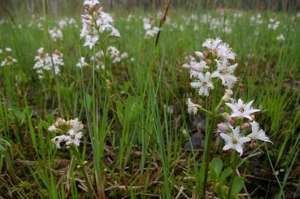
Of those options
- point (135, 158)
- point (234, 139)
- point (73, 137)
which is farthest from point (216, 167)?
point (73, 137)

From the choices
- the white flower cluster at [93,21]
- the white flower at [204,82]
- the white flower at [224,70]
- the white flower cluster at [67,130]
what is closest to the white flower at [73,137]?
the white flower cluster at [67,130]

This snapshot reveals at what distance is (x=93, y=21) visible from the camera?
7.48ft

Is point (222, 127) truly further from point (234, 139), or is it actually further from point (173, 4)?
point (173, 4)

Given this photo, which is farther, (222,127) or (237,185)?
(237,185)

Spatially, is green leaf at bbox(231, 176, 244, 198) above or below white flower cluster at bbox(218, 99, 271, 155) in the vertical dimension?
below

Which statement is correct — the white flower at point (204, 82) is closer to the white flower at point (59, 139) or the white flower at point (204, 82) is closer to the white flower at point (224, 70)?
the white flower at point (224, 70)

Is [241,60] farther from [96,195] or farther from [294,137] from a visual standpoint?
[96,195]

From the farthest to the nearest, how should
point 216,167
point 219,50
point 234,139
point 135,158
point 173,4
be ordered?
point 173,4
point 135,158
point 216,167
point 219,50
point 234,139

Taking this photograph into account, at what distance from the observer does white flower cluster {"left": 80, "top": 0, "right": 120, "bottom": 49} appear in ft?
7.31

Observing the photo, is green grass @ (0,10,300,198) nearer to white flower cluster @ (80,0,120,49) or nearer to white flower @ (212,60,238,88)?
white flower @ (212,60,238,88)

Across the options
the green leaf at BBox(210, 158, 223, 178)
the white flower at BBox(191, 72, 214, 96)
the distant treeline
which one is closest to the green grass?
the green leaf at BBox(210, 158, 223, 178)

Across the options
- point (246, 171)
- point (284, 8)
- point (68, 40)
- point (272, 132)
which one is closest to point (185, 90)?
point (272, 132)

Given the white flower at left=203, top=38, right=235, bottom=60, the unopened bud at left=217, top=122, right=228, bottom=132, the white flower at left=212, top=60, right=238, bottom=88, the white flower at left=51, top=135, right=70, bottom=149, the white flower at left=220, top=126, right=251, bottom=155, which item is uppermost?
the white flower at left=203, top=38, right=235, bottom=60

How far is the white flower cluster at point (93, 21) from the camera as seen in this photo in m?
2.23
